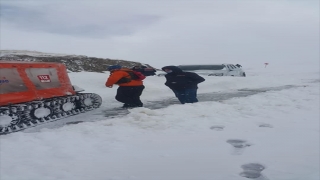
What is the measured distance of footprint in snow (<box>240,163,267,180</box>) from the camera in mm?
4091

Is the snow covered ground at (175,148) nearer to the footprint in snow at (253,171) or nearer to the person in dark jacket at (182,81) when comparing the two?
the footprint in snow at (253,171)

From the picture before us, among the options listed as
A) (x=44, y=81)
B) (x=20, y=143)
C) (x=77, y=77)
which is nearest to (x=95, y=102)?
(x=44, y=81)

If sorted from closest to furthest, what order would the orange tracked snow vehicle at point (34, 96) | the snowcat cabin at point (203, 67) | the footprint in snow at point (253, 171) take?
the footprint in snow at point (253, 171), the orange tracked snow vehicle at point (34, 96), the snowcat cabin at point (203, 67)

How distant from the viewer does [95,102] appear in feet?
34.6

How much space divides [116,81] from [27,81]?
2.55 meters

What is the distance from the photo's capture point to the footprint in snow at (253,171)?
4091 millimetres

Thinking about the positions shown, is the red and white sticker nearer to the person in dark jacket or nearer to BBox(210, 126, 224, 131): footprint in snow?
the person in dark jacket

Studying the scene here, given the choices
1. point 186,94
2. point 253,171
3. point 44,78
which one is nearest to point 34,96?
point 44,78

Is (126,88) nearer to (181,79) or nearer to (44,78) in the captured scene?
(181,79)

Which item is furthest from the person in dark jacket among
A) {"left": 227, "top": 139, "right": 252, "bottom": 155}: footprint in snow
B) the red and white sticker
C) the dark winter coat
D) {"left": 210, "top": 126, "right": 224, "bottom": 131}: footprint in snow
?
{"left": 227, "top": 139, "right": 252, "bottom": 155}: footprint in snow

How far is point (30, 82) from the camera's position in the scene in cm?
862

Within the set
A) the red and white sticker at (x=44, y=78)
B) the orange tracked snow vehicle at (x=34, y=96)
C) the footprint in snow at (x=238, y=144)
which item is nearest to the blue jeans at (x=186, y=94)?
the orange tracked snow vehicle at (x=34, y=96)

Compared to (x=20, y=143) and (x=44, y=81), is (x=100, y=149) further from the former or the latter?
(x=44, y=81)

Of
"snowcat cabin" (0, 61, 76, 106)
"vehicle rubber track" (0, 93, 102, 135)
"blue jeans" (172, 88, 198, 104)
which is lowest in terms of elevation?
"vehicle rubber track" (0, 93, 102, 135)
